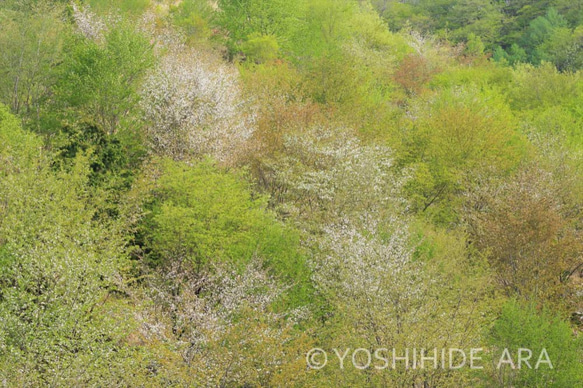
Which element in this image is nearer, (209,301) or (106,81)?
(209,301)

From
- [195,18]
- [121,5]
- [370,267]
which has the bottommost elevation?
[370,267]

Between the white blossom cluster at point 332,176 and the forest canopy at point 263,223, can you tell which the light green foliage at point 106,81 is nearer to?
the forest canopy at point 263,223

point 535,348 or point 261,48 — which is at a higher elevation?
point 261,48

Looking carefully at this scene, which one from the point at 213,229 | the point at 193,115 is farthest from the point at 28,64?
the point at 213,229

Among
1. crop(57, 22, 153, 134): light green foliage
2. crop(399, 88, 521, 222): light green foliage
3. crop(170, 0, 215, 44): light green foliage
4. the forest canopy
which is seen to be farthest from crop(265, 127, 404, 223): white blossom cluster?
crop(170, 0, 215, 44): light green foliage

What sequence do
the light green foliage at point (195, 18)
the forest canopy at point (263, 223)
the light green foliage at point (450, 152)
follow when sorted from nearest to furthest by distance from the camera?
the forest canopy at point (263, 223)
the light green foliage at point (450, 152)
the light green foliage at point (195, 18)

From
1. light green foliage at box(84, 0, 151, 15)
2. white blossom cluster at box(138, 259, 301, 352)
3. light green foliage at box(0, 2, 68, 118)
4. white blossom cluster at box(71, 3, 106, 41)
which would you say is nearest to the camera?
white blossom cluster at box(138, 259, 301, 352)

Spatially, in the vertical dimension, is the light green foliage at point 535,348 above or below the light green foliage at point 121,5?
below

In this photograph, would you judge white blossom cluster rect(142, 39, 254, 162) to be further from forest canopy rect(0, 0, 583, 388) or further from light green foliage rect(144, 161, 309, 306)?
light green foliage rect(144, 161, 309, 306)

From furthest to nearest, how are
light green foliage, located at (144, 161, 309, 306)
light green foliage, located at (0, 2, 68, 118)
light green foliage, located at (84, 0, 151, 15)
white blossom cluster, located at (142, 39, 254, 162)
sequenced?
light green foliage, located at (84, 0, 151, 15), light green foliage, located at (0, 2, 68, 118), white blossom cluster, located at (142, 39, 254, 162), light green foliage, located at (144, 161, 309, 306)

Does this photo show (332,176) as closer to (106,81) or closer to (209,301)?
(209,301)

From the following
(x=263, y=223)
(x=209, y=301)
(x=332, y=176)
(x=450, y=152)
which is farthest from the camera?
(x=450, y=152)

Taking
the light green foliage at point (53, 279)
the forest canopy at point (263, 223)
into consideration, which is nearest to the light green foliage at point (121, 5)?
the forest canopy at point (263, 223)

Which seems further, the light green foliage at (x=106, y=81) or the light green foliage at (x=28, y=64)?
the light green foliage at (x=28, y=64)
